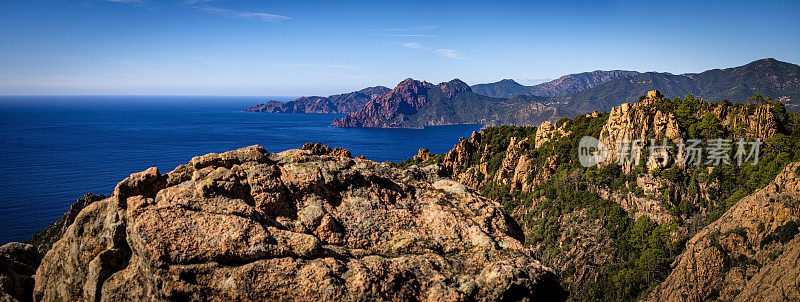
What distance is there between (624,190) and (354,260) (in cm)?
5936

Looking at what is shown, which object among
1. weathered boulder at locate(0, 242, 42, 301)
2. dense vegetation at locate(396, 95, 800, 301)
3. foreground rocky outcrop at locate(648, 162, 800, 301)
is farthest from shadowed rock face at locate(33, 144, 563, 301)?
dense vegetation at locate(396, 95, 800, 301)

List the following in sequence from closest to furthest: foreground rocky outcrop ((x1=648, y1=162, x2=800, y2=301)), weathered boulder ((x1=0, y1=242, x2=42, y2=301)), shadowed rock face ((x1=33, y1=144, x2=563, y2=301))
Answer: shadowed rock face ((x1=33, y1=144, x2=563, y2=301)) → weathered boulder ((x1=0, y1=242, x2=42, y2=301)) → foreground rocky outcrop ((x1=648, y1=162, x2=800, y2=301))

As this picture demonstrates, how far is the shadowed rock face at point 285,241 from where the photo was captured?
761 cm

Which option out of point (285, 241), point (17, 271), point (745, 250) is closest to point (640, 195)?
point (745, 250)

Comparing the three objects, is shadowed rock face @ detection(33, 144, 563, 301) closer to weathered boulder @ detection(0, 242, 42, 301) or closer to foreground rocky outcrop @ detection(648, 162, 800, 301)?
weathered boulder @ detection(0, 242, 42, 301)

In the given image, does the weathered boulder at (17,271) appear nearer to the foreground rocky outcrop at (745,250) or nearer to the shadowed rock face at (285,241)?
the shadowed rock face at (285,241)

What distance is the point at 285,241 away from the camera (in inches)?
324

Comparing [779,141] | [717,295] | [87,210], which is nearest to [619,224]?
[717,295]

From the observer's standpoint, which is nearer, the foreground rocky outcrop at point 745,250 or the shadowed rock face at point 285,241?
the shadowed rock face at point 285,241

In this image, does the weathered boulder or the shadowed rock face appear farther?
the weathered boulder

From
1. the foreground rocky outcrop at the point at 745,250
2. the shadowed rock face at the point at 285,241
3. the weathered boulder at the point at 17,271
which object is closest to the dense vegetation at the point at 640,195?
the foreground rocky outcrop at the point at 745,250

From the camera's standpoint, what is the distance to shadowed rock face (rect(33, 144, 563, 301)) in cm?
761

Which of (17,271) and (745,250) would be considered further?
(745,250)

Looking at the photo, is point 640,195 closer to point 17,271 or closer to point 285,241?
point 285,241
